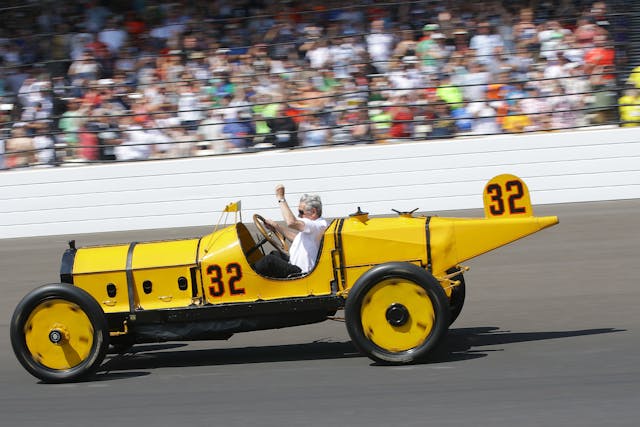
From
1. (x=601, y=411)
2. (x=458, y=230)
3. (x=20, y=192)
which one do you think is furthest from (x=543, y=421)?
(x=20, y=192)

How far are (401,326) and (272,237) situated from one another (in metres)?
1.29

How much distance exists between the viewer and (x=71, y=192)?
13.0 metres

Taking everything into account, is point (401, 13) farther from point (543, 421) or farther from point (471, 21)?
point (543, 421)

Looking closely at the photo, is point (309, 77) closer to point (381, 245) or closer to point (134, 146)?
point (134, 146)

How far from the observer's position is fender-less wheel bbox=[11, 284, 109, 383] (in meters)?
6.80

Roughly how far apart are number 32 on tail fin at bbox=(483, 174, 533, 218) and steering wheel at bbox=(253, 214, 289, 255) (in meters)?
1.46

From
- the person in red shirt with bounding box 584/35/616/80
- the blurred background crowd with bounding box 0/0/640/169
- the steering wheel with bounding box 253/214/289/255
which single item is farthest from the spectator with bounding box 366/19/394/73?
the steering wheel with bounding box 253/214/289/255

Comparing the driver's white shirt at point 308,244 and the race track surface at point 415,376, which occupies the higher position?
the driver's white shirt at point 308,244

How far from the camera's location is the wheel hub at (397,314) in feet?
21.4

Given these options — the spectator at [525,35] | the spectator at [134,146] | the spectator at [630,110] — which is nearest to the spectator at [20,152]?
the spectator at [134,146]

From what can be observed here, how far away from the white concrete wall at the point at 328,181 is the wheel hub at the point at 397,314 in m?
6.07

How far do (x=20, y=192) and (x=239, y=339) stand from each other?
5.85 m

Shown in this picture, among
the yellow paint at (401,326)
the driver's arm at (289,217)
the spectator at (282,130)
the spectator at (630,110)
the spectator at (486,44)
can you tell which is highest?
the spectator at (486,44)

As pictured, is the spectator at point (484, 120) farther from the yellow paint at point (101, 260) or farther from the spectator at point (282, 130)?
the yellow paint at point (101, 260)
